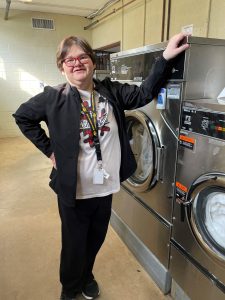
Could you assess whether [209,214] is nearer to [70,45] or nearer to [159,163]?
[159,163]

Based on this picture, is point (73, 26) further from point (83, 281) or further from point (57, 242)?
point (83, 281)

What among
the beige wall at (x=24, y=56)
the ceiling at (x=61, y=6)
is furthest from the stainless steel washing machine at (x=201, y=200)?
the beige wall at (x=24, y=56)

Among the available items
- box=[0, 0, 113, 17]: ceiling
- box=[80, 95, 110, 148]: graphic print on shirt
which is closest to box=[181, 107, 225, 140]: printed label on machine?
box=[80, 95, 110, 148]: graphic print on shirt

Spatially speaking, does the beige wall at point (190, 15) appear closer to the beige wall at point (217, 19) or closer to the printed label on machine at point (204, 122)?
the beige wall at point (217, 19)

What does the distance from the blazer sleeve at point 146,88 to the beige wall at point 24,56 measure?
171 inches

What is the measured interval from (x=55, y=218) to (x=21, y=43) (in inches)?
157

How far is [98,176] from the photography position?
128cm

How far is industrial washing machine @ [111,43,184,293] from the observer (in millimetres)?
1361

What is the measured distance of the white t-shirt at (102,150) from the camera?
4.03 ft

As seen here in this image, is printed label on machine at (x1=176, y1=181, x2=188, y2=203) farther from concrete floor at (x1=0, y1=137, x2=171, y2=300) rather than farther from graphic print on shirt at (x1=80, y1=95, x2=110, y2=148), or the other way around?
concrete floor at (x1=0, y1=137, x2=171, y2=300)

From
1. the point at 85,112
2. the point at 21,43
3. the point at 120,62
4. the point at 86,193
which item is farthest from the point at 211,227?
the point at 21,43

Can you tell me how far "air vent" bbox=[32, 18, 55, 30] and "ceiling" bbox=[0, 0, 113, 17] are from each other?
204mm

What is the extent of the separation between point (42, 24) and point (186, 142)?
4827mm

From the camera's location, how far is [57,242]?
6.84 feet
